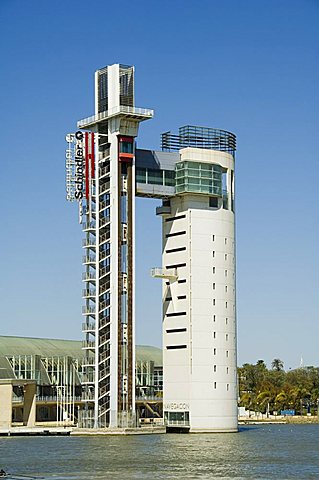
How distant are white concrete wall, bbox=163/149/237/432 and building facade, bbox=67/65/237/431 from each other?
0.10 meters

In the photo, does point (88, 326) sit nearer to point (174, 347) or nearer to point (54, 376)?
point (174, 347)

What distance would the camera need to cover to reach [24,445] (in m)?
101

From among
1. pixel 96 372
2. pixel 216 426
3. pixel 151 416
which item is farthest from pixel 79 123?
pixel 151 416

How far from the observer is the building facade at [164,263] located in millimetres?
111562

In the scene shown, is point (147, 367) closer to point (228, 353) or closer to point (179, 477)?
point (228, 353)

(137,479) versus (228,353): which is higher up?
(228,353)

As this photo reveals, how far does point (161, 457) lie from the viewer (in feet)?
263

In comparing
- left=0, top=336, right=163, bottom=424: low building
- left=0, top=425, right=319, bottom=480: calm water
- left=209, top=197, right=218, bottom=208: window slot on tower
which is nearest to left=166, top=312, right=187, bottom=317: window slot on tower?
left=209, top=197, right=218, bottom=208: window slot on tower

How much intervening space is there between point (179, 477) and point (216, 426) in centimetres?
5263

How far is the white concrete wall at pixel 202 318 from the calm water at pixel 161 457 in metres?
4.62

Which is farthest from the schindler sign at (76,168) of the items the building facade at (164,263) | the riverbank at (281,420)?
the riverbank at (281,420)

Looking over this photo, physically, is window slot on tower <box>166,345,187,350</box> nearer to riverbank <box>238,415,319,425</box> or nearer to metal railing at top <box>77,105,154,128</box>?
metal railing at top <box>77,105,154,128</box>

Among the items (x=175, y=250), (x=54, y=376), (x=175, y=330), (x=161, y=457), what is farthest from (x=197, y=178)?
(x=54, y=376)

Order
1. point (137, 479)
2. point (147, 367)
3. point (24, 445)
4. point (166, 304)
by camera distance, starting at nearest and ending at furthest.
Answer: point (137, 479)
point (24, 445)
point (166, 304)
point (147, 367)
